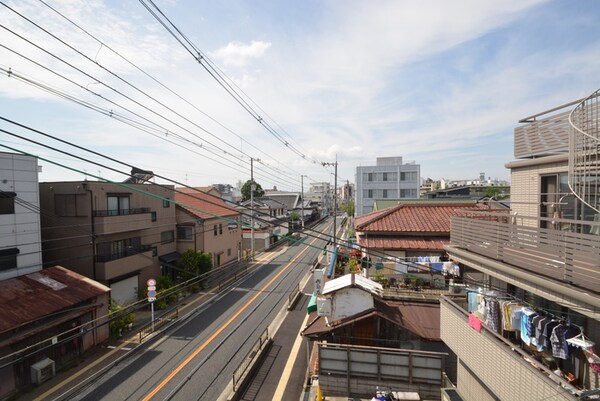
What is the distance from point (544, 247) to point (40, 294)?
20686 millimetres

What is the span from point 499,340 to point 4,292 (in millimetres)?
20403

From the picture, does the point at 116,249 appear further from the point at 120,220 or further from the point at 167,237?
the point at 167,237

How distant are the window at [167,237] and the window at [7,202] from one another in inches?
449

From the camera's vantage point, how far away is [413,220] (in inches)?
727

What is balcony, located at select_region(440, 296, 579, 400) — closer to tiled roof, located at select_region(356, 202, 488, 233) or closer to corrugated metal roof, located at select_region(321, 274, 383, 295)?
corrugated metal roof, located at select_region(321, 274, 383, 295)

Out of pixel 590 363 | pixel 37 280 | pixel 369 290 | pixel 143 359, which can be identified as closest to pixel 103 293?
pixel 37 280

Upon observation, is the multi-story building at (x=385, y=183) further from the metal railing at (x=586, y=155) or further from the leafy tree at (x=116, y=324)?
the metal railing at (x=586, y=155)

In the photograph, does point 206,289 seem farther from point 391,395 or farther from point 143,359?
point 391,395

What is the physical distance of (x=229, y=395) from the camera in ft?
39.5

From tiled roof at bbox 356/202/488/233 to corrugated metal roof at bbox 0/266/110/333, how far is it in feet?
51.8

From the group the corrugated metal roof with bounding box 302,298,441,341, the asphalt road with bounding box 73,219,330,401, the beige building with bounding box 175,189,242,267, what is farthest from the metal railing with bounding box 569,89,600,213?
the beige building with bounding box 175,189,242,267

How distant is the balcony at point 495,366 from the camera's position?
5867 mm

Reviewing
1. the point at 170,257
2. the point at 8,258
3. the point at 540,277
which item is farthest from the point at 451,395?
the point at 170,257

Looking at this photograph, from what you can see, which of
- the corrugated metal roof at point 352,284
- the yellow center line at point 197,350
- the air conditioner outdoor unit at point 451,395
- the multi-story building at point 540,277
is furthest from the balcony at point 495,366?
the yellow center line at point 197,350
